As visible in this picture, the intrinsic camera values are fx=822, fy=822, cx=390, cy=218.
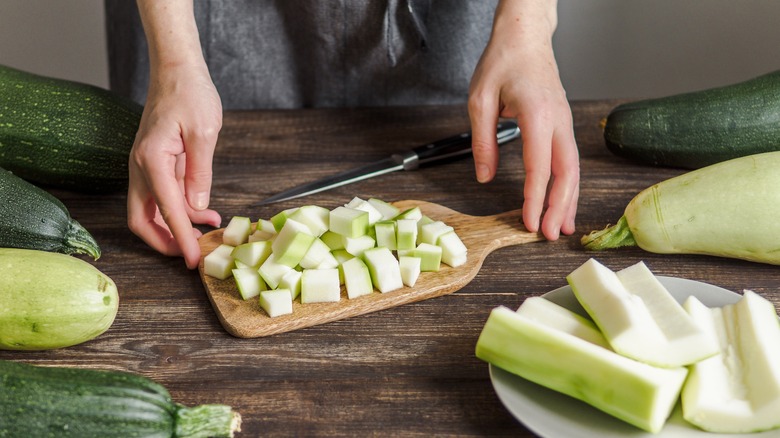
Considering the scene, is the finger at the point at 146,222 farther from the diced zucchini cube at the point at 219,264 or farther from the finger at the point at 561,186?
the finger at the point at 561,186

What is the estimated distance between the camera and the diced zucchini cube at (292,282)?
1602 mm

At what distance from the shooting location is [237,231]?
178cm

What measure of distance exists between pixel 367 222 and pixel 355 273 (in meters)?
0.14

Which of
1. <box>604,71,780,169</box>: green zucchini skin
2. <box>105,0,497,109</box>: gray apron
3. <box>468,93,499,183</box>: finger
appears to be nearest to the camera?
<box>468,93,499,183</box>: finger

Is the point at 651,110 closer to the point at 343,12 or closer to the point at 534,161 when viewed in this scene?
the point at 534,161

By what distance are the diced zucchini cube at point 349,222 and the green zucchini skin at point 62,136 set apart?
661 millimetres

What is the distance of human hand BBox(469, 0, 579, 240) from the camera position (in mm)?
1818

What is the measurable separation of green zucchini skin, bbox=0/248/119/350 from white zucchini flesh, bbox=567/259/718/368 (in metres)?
0.85

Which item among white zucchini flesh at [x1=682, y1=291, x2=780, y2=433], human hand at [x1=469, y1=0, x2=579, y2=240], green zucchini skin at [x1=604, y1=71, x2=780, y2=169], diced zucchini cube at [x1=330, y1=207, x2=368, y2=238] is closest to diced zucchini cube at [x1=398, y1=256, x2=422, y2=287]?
diced zucchini cube at [x1=330, y1=207, x2=368, y2=238]

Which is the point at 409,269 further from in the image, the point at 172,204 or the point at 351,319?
the point at 172,204

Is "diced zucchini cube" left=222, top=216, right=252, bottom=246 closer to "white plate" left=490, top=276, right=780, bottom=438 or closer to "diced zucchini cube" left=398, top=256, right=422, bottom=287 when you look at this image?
"diced zucchini cube" left=398, top=256, right=422, bottom=287

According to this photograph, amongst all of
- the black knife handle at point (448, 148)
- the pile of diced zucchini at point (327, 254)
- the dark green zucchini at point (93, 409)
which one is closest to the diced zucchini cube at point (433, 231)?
the pile of diced zucchini at point (327, 254)

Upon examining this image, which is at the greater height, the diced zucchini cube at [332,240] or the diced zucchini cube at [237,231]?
the diced zucchini cube at [332,240]

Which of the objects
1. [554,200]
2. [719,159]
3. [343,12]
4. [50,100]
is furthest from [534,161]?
[50,100]
